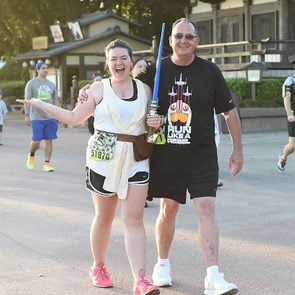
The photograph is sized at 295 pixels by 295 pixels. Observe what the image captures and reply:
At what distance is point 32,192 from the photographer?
31.3 feet

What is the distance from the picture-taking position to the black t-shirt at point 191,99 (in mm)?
4996

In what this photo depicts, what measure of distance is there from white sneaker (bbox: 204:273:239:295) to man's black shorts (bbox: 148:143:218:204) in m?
0.61

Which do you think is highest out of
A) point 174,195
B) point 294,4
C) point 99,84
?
point 294,4

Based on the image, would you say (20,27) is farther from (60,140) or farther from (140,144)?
(140,144)

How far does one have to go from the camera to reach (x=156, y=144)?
5.05 meters

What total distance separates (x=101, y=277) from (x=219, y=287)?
0.97 meters

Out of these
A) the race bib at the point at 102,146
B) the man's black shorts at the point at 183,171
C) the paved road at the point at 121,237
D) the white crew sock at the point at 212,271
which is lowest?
→ the paved road at the point at 121,237

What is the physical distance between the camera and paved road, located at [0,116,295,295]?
5.23m

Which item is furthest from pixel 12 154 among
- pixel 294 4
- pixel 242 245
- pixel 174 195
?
pixel 294 4

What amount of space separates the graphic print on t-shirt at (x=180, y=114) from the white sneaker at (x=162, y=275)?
0.99 metres

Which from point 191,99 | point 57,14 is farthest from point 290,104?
point 57,14

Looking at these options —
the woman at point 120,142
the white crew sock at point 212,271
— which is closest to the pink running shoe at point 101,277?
the woman at point 120,142

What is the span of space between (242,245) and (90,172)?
2039 millimetres

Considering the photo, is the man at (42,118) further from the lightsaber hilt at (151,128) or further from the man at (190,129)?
the lightsaber hilt at (151,128)
